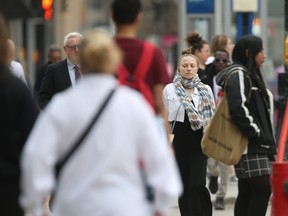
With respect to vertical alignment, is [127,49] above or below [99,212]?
above

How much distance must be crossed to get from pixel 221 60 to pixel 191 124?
2.77 meters

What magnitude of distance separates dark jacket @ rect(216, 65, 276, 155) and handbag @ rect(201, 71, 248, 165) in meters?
0.08

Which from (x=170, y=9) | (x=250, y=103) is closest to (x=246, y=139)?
(x=250, y=103)

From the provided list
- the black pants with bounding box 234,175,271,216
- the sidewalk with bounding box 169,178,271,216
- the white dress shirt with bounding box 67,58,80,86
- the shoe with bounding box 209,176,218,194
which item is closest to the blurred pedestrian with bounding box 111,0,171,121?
the black pants with bounding box 234,175,271,216

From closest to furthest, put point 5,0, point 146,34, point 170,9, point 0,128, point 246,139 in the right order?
point 0,128, point 246,139, point 5,0, point 170,9, point 146,34

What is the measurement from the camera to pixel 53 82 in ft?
35.1

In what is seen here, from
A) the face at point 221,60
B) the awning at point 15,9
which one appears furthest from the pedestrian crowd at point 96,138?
the awning at point 15,9

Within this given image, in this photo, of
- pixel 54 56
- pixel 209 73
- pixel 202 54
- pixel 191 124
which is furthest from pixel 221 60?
pixel 54 56

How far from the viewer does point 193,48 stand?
12.9m

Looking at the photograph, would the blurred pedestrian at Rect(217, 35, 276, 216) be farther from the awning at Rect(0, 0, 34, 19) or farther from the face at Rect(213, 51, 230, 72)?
the awning at Rect(0, 0, 34, 19)

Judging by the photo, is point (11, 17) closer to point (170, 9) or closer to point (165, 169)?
point (165, 169)

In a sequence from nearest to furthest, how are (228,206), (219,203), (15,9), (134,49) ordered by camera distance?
(134,49), (219,203), (228,206), (15,9)

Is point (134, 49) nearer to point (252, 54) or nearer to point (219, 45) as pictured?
point (252, 54)

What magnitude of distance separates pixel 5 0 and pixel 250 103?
12839 millimetres
